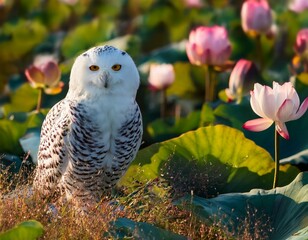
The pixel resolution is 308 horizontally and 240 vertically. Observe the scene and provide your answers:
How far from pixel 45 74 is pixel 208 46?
1.10m

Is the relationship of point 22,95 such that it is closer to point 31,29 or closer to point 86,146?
point 31,29

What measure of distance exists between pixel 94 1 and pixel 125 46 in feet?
14.1

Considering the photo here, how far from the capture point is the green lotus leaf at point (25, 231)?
427cm

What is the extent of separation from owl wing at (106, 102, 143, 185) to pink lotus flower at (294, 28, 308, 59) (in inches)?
84.9

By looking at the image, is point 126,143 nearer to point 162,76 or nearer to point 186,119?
point 186,119

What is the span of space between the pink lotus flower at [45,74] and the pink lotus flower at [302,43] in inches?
67.8

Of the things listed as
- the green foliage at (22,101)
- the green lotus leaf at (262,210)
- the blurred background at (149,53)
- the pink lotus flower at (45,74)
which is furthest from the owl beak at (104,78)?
the green foliage at (22,101)

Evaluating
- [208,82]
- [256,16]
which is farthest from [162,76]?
[256,16]

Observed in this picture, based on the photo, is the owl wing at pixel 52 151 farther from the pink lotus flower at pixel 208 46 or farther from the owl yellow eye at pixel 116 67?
the pink lotus flower at pixel 208 46

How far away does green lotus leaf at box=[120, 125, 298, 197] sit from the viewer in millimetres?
5484

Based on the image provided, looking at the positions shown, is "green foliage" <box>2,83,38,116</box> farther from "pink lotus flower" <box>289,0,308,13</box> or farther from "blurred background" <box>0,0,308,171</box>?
"pink lotus flower" <box>289,0,308,13</box>

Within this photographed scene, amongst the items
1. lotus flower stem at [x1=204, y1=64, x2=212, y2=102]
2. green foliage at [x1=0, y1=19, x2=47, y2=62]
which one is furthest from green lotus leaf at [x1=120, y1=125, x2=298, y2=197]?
green foliage at [x1=0, y1=19, x2=47, y2=62]

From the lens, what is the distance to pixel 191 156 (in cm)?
555

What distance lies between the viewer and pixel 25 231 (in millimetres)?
4305
